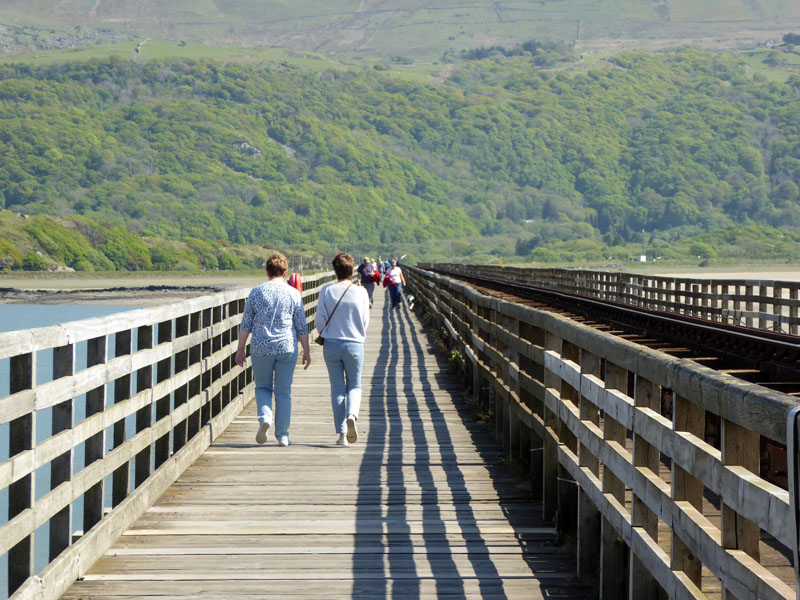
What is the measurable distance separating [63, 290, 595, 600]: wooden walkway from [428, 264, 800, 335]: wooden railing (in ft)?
39.8

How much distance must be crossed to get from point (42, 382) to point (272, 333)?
33537mm

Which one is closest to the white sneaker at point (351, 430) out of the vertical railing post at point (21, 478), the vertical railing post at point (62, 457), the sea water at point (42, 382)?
the sea water at point (42, 382)

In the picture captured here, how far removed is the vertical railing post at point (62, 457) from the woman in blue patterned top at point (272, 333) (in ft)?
13.2

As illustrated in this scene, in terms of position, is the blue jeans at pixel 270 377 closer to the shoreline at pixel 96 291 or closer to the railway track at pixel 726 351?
the railway track at pixel 726 351

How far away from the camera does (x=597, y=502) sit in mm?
5898

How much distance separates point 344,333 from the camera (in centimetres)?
1047

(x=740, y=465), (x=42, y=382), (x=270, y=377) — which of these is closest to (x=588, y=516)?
(x=740, y=465)

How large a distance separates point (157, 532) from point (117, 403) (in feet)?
3.00

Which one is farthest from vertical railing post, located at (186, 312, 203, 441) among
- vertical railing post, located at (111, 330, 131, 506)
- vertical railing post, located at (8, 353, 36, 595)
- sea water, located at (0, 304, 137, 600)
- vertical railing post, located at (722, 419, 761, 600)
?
vertical railing post, located at (722, 419, 761, 600)

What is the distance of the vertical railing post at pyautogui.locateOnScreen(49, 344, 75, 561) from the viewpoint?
5.86 m

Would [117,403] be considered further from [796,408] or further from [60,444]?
[796,408]

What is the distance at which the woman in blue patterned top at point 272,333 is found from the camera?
33.0 feet

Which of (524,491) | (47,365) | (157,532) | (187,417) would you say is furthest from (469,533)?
(47,365)

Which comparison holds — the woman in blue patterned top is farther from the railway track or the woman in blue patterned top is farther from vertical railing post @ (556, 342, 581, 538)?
vertical railing post @ (556, 342, 581, 538)
